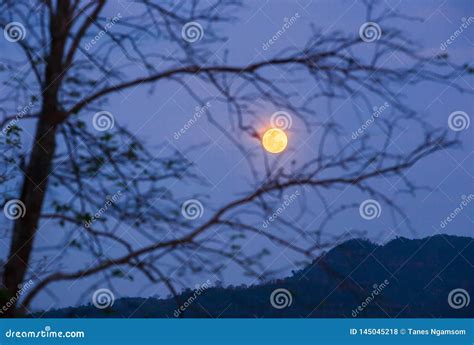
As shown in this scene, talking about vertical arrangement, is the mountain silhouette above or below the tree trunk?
above

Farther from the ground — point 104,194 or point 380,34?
point 380,34

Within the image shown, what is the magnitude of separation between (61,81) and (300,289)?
1.81 meters

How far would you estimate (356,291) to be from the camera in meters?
4.88

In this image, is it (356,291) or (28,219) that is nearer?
(28,219)

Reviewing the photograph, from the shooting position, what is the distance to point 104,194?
4773mm

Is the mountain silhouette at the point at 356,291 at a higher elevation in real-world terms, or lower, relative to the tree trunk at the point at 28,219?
higher

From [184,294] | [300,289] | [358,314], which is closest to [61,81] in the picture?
[184,294]

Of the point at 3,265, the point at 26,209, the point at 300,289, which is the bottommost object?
the point at 3,265

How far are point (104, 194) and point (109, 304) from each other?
0.62m

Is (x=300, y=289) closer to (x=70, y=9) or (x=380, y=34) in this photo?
(x=380, y=34)

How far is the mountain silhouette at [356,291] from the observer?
189 inches

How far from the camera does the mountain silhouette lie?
4797mm

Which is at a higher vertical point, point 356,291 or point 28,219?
point 356,291

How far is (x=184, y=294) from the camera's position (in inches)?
188
